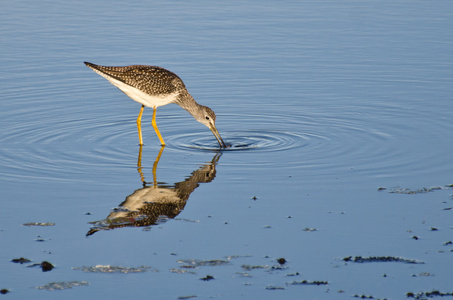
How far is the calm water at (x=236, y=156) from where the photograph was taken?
758 cm

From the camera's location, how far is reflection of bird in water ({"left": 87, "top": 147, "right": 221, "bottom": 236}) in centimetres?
889

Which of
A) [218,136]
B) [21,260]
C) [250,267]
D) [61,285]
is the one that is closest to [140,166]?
[218,136]

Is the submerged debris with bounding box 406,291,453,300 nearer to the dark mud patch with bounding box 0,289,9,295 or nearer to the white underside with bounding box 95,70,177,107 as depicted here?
the dark mud patch with bounding box 0,289,9,295

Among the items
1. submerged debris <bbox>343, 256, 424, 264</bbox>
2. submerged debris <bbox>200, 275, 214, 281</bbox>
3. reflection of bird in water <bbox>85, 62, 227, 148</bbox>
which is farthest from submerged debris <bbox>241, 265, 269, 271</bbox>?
reflection of bird in water <bbox>85, 62, 227, 148</bbox>

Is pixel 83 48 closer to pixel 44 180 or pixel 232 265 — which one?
pixel 44 180

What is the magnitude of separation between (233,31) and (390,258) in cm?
1317

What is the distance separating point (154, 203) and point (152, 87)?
3.94m

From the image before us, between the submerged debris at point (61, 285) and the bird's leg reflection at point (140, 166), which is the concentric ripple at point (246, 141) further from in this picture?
the submerged debris at point (61, 285)

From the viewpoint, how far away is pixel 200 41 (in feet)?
63.1

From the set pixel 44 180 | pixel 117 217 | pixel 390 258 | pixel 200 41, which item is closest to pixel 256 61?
pixel 200 41

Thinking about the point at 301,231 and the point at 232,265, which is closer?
the point at 232,265

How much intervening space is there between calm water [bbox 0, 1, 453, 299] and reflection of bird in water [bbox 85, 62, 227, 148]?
41 cm

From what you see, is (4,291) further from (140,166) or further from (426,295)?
(140,166)

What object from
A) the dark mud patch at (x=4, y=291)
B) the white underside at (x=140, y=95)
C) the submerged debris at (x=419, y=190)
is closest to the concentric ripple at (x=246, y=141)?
the white underside at (x=140, y=95)
